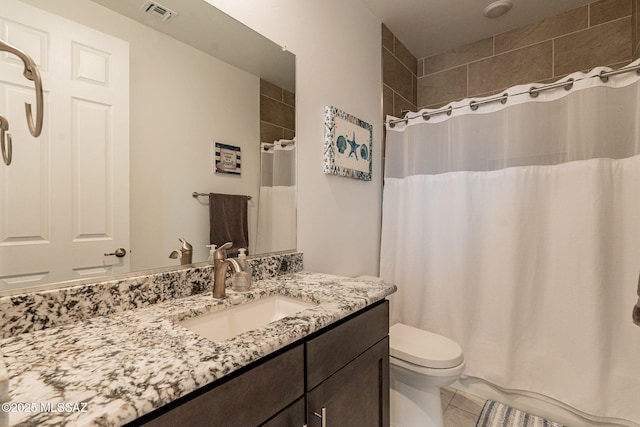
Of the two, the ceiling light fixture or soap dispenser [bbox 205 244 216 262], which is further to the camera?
the ceiling light fixture

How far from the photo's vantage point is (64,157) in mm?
784

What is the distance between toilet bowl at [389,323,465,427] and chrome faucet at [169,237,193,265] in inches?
41.7

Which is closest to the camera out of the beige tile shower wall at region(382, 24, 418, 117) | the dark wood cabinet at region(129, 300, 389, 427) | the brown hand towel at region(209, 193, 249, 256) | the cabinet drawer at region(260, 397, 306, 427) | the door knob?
the dark wood cabinet at region(129, 300, 389, 427)

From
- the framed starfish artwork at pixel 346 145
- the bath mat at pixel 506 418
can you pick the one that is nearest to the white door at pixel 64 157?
the framed starfish artwork at pixel 346 145

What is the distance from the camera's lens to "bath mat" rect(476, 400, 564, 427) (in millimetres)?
1556

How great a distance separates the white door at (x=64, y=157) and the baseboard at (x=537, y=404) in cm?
205

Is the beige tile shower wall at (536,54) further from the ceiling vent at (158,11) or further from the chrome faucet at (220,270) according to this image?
the chrome faucet at (220,270)

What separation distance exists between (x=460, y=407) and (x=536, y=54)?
251cm

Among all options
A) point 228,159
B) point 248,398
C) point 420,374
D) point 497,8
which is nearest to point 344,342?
point 248,398

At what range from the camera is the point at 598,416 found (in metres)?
1.42

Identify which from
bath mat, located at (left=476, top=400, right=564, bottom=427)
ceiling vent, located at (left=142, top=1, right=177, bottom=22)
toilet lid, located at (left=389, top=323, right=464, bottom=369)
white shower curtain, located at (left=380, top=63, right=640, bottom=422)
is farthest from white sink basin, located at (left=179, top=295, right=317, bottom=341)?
bath mat, located at (left=476, top=400, right=564, bottom=427)

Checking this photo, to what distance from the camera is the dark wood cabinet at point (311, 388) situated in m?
0.53

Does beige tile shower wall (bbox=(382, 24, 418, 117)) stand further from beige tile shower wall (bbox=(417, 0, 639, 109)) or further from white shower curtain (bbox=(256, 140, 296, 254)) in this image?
white shower curtain (bbox=(256, 140, 296, 254))

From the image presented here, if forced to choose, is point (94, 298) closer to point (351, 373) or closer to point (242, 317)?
point (242, 317)
